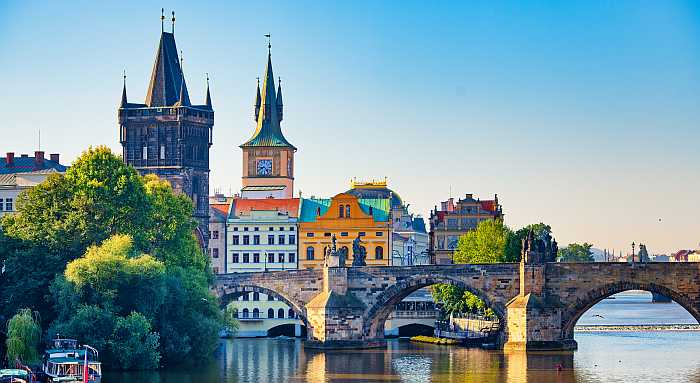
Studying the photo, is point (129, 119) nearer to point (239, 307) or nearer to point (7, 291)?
point (239, 307)

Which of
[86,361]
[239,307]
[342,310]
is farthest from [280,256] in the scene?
[86,361]

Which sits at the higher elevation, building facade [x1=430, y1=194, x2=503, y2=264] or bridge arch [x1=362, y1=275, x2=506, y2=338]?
building facade [x1=430, y1=194, x2=503, y2=264]

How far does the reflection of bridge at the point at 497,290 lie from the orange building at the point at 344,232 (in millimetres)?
25320

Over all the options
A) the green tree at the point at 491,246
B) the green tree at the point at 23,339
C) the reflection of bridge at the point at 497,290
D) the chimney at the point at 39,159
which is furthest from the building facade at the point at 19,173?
the green tree at the point at 23,339

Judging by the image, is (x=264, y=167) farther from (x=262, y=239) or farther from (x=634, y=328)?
(x=634, y=328)

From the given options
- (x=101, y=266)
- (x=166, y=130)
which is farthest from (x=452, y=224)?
(x=101, y=266)

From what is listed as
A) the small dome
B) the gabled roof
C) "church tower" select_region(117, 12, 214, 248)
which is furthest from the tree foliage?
the small dome

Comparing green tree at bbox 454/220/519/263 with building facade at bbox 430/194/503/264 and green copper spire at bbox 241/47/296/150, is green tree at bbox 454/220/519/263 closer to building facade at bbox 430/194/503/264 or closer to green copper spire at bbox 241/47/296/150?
building facade at bbox 430/194/503/264

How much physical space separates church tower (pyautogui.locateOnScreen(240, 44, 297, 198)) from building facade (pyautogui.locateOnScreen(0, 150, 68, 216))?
29885 millimetres

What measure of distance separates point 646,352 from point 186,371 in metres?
33.8

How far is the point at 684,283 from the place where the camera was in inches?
4006

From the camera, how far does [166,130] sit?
138 meters

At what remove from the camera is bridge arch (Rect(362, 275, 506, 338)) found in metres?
107

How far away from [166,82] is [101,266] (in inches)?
2050
